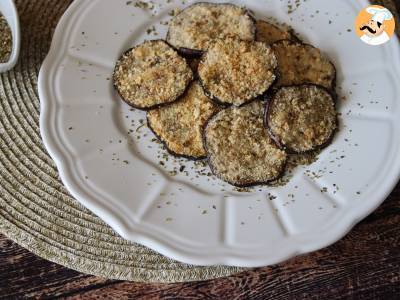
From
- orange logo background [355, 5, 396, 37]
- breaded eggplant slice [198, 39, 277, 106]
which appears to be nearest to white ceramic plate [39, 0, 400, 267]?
orange logo background [355, 5, 396, 37]

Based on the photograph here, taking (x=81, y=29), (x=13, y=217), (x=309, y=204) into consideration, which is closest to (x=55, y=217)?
(x=13, y=217)

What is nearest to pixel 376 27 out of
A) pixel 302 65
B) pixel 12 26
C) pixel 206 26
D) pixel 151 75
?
pixel 302 65

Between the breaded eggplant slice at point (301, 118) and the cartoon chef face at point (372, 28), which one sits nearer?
the breaded eggplant slice at point (301, 118)

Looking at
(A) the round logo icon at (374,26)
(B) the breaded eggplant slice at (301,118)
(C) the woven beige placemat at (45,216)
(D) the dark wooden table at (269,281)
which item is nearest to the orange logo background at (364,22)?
(A) the round logo icon at (374,26)

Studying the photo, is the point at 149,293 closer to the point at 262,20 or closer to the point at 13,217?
the point at 13,217

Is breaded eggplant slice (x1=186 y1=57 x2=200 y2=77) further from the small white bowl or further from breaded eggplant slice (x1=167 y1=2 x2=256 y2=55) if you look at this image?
the small white bowl

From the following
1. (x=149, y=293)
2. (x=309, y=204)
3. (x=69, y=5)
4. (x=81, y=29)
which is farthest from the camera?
(x=69, y=5)

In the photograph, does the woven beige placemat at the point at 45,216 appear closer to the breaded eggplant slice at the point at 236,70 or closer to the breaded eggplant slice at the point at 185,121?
the breaded eggplant slice at the point at 185,121
